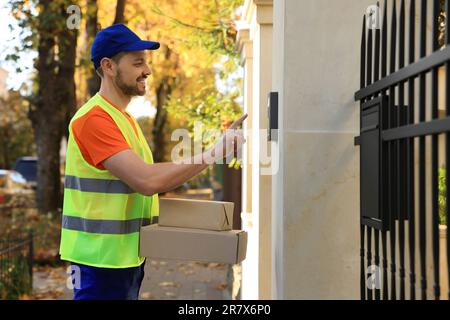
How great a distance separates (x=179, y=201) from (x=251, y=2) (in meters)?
2.49

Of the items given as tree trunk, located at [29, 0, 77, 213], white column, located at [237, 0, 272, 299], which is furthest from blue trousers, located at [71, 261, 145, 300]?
tree trunk, located at [29, 0, 77, 213]

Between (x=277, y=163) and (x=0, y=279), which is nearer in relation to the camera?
(x=277, y=163)

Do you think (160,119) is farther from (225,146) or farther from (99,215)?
(225,146)

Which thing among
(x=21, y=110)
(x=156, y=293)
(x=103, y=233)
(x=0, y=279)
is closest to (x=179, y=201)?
(x=103, y=233)

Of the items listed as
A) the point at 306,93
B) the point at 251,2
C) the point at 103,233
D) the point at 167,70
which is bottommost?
the point at 103,233

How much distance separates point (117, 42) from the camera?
A: 136 inches

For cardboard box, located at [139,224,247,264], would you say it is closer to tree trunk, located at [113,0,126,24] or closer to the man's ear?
the man's ear

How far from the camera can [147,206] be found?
3512mm

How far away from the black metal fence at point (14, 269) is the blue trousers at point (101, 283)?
15.6ft

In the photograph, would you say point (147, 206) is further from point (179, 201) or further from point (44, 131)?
point (44, 131)

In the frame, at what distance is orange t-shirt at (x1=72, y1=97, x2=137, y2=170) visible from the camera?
3199 millimetres

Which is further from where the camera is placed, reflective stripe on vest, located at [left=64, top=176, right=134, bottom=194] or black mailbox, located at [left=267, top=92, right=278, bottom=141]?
black mailbox, located at [left=267, top=92, right=278, bottom=141]

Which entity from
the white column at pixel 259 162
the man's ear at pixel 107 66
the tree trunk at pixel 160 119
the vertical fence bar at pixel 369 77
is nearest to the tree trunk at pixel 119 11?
the white column at pixel 259 162
